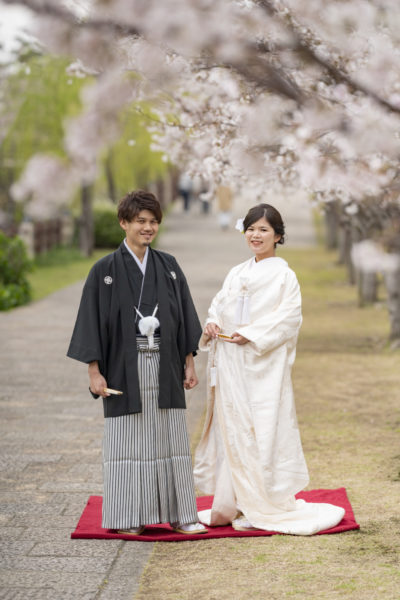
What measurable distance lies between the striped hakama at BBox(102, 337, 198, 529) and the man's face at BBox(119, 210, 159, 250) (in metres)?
0.50

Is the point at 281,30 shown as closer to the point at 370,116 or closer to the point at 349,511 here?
the point at 370,116

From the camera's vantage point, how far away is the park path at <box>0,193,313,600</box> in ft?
13.6

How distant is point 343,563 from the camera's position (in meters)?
4.31

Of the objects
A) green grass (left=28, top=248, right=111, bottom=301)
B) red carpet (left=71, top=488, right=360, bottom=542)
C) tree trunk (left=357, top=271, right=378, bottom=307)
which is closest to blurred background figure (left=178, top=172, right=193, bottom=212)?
green grass (left=28, top=248, right=111, bottom=301)

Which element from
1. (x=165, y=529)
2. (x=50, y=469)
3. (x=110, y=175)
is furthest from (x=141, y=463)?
(x=110, y=175)

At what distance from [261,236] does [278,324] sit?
47cm

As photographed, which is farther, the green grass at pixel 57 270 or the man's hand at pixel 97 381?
the green grass at pixel 57 270

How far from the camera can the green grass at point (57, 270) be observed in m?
18.1

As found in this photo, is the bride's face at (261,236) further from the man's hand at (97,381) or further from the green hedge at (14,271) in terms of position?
the green hedge at (14,271)

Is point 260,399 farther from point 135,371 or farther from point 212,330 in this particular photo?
point 135,371

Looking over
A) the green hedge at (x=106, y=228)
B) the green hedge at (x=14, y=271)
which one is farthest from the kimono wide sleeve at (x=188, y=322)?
the green hedge at (x=106, y=228)

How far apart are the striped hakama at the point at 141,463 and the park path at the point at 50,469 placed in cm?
17

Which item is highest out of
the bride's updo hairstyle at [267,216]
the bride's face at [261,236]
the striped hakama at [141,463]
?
the bride's updo hairstyle at [267,216]

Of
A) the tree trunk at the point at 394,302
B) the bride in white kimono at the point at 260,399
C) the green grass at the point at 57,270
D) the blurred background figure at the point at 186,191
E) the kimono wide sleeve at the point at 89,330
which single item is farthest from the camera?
the blurred background figure at the point at 186,191
